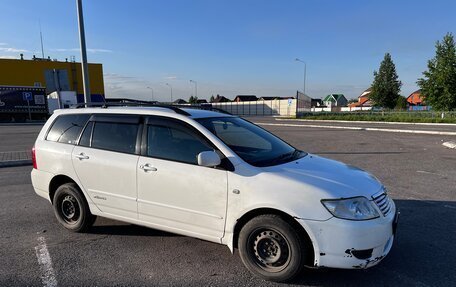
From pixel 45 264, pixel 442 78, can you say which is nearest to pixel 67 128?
pixel 45 264

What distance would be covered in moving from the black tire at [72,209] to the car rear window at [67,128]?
656 millimetres

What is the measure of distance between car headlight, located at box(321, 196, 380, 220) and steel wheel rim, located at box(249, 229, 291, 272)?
545mm

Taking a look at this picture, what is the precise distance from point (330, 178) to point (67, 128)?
371cm

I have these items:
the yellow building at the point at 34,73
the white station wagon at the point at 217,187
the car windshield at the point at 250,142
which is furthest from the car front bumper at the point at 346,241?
the yellow building at the point at 34,73

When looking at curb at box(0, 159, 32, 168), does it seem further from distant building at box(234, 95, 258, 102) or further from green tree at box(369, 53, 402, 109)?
distant building at box(234, 95, 258, 102)

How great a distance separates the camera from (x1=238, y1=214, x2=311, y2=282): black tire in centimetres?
322

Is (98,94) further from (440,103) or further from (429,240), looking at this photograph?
(429,240)

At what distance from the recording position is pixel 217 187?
3.55 metres

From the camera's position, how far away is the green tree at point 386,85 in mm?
53750

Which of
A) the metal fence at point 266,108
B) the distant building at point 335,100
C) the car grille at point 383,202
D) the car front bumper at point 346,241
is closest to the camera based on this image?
the car front bumper at point 346,241

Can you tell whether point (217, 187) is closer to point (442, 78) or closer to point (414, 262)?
point (414, 262)

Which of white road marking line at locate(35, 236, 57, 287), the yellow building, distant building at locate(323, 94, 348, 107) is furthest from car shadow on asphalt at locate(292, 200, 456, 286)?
distant building at locate(323, 94, 348, 107)

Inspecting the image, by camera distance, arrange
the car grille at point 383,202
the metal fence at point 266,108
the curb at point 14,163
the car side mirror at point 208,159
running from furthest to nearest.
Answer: the metal fence at point 266,108
the curb at point 14,163
the car side mirror at point 208,159
the car grille at point 383,202

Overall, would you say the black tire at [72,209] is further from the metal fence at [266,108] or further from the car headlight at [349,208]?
the metal fence at [266,108]
